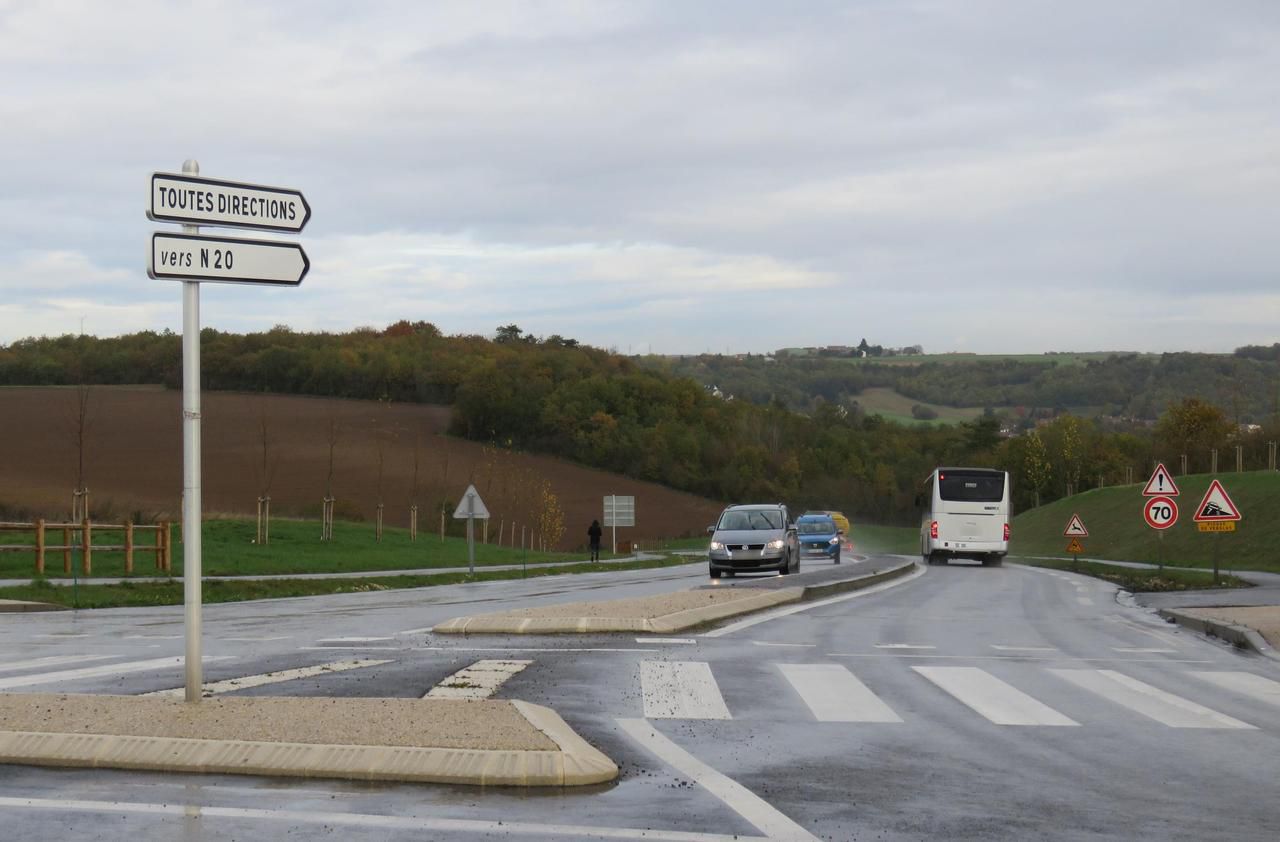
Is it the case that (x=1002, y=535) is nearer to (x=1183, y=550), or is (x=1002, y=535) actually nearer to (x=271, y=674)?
(x=1183, y=550)

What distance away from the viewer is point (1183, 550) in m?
56.1

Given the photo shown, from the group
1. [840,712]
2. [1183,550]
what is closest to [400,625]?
[840,712]

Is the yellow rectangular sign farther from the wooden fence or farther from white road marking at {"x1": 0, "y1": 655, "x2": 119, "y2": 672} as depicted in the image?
the wooden fence

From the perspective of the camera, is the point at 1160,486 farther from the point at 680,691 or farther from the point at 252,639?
the point at 680,691

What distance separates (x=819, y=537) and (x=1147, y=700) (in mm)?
41314

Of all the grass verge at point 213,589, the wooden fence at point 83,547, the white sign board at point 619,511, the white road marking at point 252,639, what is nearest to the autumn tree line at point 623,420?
the white sign board at point 619,511

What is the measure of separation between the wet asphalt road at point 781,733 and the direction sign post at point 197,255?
1802 mm

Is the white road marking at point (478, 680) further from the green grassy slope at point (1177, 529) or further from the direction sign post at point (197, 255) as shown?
the green grassy slope at point (1177, 529)

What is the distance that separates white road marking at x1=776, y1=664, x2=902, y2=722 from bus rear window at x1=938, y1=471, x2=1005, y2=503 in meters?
37.5

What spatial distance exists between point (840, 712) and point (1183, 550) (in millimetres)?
49066

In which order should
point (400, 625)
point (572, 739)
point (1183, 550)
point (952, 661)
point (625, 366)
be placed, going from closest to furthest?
1. point (572, 739)
2. point (952, 661)
3. point (400, 625)
4. point (1183, 550)
5. point (625, 366)

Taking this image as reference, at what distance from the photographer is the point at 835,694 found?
40.9ft

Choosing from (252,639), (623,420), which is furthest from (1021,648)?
(623,420)

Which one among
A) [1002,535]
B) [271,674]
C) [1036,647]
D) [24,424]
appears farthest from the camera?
[24,424]
